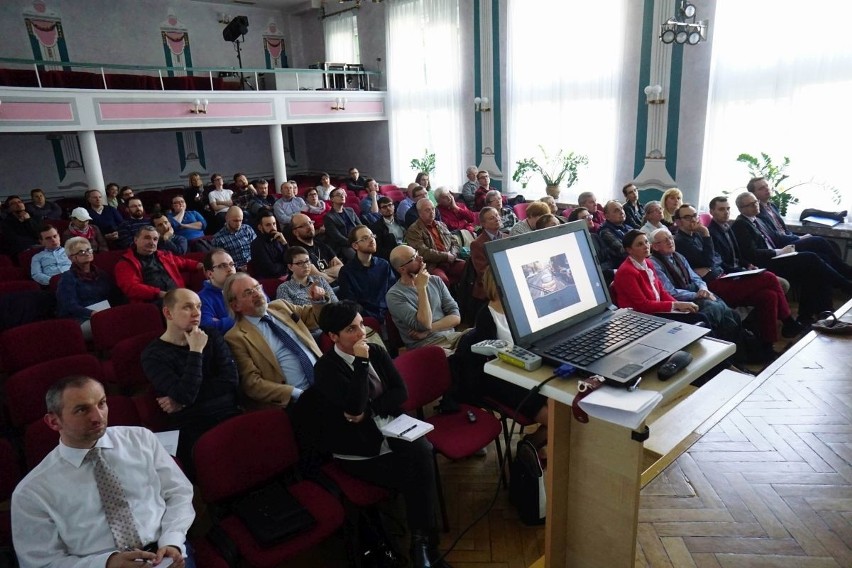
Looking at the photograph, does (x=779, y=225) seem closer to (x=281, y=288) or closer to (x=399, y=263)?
(x=399, y=263)

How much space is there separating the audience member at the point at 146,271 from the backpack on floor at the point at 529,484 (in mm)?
2970

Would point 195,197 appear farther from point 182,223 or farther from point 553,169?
point 553,169

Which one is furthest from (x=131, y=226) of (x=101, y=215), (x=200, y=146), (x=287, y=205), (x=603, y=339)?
(x=200, y=146)

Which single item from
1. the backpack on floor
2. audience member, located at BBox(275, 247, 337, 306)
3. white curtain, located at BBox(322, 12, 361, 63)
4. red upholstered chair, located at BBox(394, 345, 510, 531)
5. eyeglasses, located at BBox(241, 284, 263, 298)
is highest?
white curtain, located at BBox(322, 12, 361, 63)

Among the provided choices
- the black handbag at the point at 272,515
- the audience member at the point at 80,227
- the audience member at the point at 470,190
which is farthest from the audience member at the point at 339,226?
the black handbag at the point at 272,515

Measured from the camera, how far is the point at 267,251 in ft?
16.0

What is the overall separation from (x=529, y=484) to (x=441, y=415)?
53 centimetres

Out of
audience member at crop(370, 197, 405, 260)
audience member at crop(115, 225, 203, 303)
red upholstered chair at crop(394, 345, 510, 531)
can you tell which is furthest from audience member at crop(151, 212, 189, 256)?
red upholstered chair at crop(394, 345, 510, 531)

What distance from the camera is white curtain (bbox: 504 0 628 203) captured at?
7.81 m

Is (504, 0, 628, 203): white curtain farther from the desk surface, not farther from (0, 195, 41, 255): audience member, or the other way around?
the desk surface

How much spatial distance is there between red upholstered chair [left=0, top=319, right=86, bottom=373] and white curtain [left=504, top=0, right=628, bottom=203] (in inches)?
275

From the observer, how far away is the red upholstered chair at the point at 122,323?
3471 mm

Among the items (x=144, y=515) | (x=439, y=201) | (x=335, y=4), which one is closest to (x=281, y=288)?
(x=144, y=515)

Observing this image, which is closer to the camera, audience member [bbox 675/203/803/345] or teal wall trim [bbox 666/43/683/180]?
audience member [bbox 675/203/803/345]
